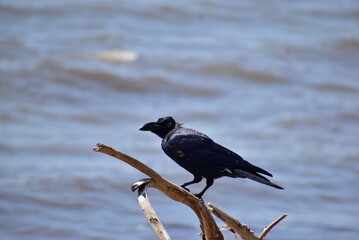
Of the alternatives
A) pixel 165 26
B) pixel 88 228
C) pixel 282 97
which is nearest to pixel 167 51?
pixel 165 26

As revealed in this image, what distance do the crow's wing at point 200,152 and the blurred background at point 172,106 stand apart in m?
3.42

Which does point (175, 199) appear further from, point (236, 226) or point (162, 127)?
point (162, 127)

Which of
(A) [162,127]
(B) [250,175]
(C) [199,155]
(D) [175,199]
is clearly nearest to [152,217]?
(D) [175,199]

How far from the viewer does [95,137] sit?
417 inches

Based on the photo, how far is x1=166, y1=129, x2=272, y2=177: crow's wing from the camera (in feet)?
14.4

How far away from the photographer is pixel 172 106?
1168cm

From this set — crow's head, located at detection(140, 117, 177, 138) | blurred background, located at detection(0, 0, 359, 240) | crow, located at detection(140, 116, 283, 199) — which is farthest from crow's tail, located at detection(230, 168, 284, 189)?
blurred background, located at detection(0, 0, 359, 240)

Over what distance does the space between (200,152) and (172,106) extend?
7.22m

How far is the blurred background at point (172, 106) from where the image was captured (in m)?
8.55

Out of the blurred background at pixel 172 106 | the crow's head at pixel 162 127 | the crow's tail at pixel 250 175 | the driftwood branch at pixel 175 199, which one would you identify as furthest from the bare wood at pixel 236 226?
the blurred background at pixel 172 106

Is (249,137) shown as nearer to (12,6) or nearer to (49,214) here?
(49,214)

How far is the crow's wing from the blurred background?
3.42m

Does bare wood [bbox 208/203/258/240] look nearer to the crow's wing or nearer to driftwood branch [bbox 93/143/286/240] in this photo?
driftwood branch [bbox 93/143/286/240]

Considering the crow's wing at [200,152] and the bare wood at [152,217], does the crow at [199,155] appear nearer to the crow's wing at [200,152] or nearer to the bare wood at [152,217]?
the crow's wing at [200,152]
